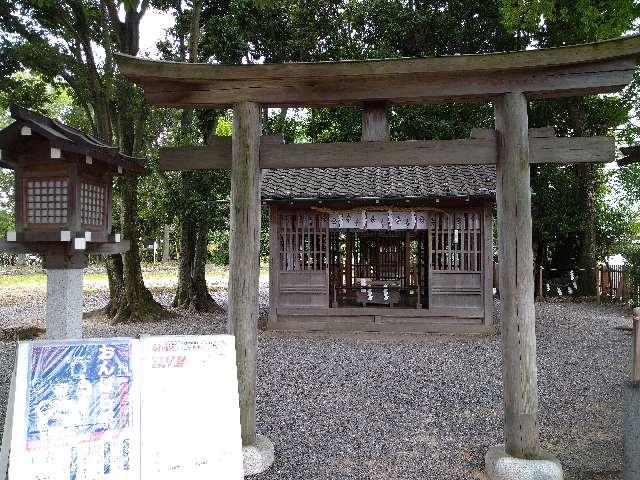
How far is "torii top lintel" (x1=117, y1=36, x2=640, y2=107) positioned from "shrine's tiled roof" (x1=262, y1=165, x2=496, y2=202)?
5698mm

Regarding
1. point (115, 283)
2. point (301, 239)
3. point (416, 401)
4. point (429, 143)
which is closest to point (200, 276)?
point (115, 283)

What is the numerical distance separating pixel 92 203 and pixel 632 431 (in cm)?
540

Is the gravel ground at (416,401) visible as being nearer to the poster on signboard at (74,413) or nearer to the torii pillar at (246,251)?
the torii pillar at (246,251)

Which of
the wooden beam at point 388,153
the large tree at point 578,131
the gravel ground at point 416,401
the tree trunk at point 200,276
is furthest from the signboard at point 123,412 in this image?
the large tree at point 578,131

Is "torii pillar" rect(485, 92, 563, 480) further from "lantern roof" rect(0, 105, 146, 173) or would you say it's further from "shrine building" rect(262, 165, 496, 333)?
"shrine building" rect(262, 165, 496, 333)

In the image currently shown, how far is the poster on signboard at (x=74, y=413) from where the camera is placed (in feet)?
9.10

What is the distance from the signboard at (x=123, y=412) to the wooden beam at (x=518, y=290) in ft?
7.84

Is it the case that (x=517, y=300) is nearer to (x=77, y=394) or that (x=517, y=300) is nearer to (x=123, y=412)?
(x=123, y=412)

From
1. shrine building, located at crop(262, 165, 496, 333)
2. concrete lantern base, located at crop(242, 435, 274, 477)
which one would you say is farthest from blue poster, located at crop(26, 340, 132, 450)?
shrine building, located at crop(262, 165, 496, 333)

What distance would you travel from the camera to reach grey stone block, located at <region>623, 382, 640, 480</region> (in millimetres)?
3652

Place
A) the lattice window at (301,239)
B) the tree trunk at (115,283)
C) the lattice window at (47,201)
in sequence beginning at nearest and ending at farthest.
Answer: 1. the lattice window at (47,201)
2. the lattice window at (301,239)
3. the tree trunk at (115,283)

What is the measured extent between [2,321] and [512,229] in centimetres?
1355

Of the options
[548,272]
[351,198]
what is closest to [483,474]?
[351,198]

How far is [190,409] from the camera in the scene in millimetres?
3188
